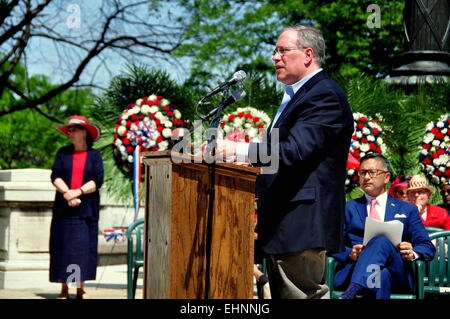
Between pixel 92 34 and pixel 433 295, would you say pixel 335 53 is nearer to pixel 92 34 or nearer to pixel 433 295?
pixel 92 34

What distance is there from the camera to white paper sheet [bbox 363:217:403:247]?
5812mm

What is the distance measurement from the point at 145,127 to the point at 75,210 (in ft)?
4.37

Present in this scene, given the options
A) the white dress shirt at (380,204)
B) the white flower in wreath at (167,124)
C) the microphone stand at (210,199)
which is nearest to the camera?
the microphone stand at (210,199)

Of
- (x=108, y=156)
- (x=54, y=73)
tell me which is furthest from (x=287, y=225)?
(x=54, y=73)

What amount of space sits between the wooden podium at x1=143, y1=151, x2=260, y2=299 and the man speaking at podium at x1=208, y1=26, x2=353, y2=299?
6.5 inches

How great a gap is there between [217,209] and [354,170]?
14.8 feet

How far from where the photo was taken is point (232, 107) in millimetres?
9273

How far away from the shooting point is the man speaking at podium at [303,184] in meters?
3.91

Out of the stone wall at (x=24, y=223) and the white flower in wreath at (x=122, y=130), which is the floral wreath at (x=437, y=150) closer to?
the white flower in wreath at (x=122, y=130)

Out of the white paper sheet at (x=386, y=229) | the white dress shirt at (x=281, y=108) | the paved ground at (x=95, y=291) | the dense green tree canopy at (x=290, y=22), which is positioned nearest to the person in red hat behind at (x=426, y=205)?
the white paper sheet at (x=386, y=229)

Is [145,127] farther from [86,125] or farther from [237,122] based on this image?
[237,122]

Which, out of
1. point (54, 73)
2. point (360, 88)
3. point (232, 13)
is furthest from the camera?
point (232, 13)

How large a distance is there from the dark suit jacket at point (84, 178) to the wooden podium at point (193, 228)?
447cm

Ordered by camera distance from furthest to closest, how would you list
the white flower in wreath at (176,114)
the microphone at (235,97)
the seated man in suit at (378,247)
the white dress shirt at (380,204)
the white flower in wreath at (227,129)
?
1. the white flower in wreath at (176,114)
2. the white flower in wreath at (227,129)
3. the white dress shirt at (380,204)
4. the seated man in suit at (378,247)
5. the microphone at (235,97)
